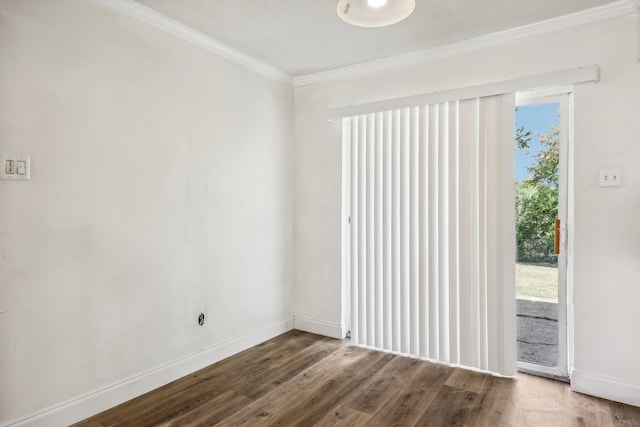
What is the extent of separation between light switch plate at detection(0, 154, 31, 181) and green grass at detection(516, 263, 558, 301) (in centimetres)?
326

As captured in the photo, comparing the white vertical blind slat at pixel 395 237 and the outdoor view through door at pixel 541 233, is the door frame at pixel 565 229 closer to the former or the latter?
the outdoor view through door at pixel 541 233

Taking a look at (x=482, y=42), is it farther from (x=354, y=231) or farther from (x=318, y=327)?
(x=318, y=327)

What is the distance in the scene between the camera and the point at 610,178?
2500 millimetres

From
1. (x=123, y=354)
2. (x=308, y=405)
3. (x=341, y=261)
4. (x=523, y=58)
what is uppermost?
(x=523, y=58)

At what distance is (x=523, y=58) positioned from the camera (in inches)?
110

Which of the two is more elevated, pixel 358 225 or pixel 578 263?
pixel 358 225

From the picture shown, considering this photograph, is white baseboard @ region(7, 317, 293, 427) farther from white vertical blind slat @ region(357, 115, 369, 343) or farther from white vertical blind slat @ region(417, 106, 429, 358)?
white vertical blind slat @ region(417, 106, 429, 358)

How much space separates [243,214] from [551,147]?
252 cm

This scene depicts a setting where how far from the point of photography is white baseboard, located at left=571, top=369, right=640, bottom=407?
2.44 m

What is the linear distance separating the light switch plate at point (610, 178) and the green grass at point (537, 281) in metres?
0.69

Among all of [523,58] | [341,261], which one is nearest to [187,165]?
[341,261]

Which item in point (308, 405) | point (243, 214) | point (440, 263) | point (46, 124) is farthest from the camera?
point (243, 214)

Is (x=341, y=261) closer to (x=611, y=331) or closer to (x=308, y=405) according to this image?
(x=308, y=405)

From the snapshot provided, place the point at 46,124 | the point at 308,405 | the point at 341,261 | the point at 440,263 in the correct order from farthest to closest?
the point at 341,261, the point at 440,263, the point at 308,405, the point at 46,124
